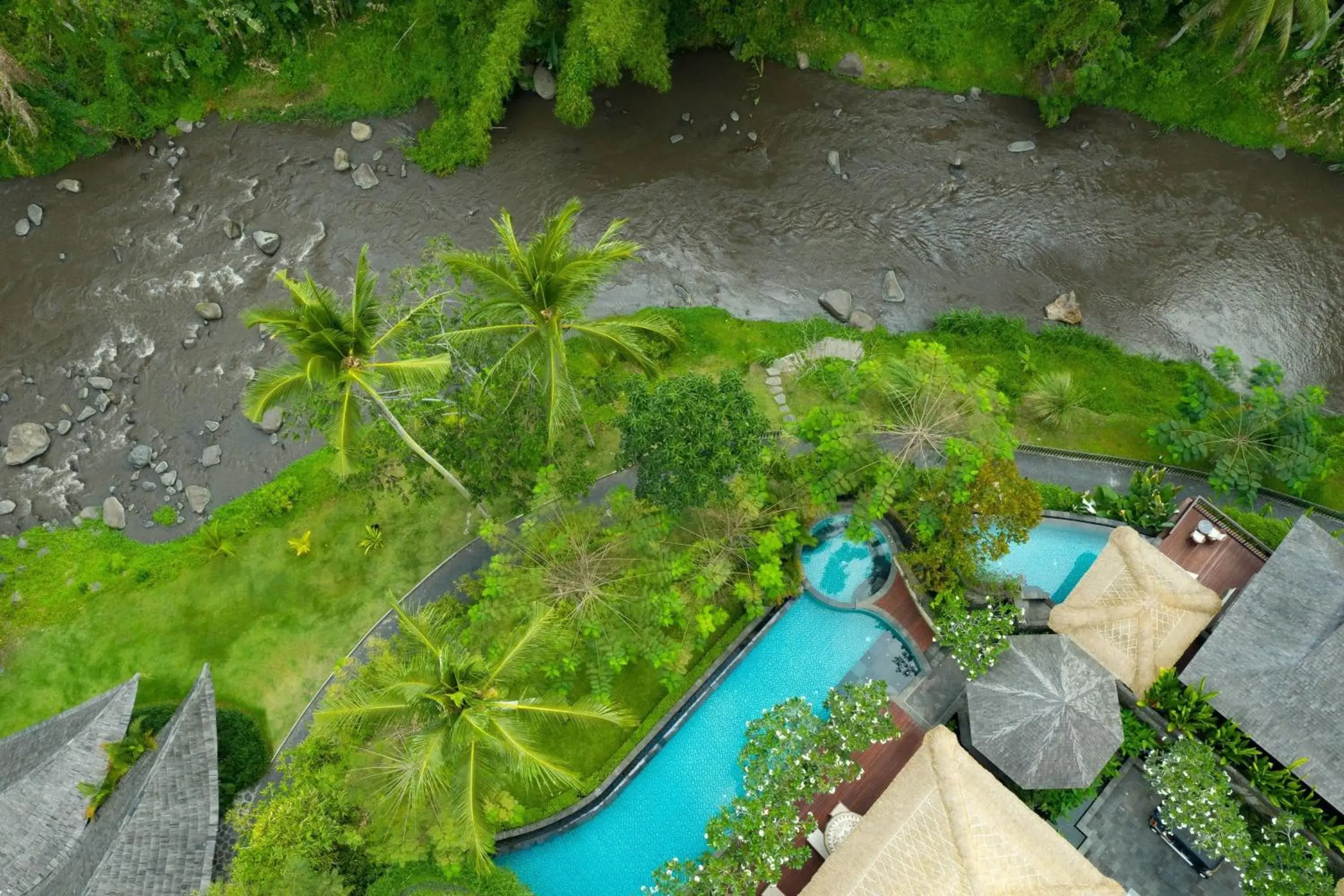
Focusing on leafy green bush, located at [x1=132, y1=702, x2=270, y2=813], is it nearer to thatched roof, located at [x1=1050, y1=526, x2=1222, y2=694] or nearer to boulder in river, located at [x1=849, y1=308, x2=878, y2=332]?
thatched roof, located at [x1=1050, y1=526, x2=1222, y2=694]

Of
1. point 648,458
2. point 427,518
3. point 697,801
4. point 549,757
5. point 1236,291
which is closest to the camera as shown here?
point 549,757

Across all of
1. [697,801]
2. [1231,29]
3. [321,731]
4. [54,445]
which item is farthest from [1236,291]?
[54,445]

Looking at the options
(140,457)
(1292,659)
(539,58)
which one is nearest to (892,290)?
(1292,659)

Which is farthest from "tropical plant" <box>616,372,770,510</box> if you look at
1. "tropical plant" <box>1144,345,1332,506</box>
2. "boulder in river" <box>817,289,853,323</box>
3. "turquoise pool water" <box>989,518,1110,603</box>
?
"tropical plant" <box>1144,345,1332,506</box>

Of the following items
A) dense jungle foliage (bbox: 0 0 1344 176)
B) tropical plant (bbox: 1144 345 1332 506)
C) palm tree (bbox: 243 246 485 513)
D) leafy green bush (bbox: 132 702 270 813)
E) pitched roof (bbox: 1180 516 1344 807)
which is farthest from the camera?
dense jungle foliage (bbox: 0 0 1344 176)

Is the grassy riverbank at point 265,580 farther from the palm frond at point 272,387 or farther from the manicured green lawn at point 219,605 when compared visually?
the palm frond at point 272,387

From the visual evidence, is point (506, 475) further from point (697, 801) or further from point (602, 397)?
point (697, 801)

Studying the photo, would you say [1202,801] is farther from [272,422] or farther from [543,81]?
[543,81]
